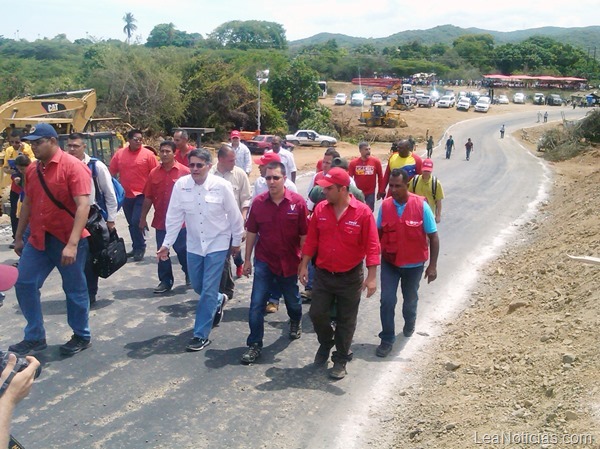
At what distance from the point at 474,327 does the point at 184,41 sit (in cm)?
18228

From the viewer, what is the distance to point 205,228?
615 centimetres

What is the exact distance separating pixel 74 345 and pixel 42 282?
68 cm

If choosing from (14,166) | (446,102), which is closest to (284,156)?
(14,166)

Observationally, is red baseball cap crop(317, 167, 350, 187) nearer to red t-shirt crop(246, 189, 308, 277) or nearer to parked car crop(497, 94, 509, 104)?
red t-shirt crop(246, 189, 308, 277)

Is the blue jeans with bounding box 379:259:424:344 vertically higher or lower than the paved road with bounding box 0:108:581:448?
higher

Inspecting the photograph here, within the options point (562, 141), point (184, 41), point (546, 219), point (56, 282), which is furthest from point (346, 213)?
point (184, 41)

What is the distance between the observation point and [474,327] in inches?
273

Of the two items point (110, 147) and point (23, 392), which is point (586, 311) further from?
point (110, 147)

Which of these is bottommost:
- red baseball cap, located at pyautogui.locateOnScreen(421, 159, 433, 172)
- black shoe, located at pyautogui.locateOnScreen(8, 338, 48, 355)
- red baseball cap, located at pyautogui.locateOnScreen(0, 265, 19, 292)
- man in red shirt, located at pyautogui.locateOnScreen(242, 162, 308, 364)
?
black shoe, located at pyautogui.locateOnScreen(8, 338, 48, 355)

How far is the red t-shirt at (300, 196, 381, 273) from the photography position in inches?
214

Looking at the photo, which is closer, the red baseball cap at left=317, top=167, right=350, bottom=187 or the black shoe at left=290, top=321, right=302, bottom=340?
the red baseball cap at left=317, top=167, right=350, bottom=187

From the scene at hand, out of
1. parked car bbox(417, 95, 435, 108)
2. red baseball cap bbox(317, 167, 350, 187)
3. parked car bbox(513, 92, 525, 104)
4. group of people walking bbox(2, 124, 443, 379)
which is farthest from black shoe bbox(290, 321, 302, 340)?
parked car bbox(513, 92, 525, 104)

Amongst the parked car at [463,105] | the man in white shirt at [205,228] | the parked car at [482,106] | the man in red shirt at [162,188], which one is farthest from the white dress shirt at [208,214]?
the parked car at [482,106]

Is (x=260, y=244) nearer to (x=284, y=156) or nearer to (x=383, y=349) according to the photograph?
(x=383, y=349)
